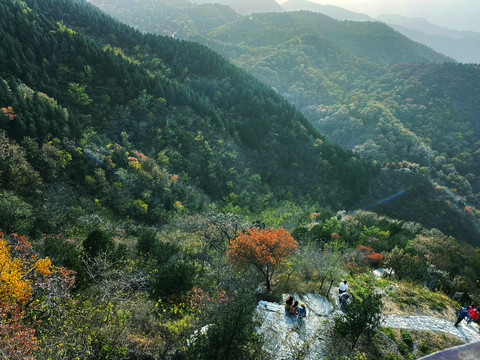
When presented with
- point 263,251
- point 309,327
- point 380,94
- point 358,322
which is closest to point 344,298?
point 309,327

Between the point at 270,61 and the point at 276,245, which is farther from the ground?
the point at 270,61

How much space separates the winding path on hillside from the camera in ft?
50.1

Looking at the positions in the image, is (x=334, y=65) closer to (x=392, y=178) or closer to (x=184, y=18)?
(x=392, y=178)

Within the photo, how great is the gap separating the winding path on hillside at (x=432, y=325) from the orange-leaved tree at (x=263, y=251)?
674 centimetres

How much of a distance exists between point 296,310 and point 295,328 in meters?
1.11

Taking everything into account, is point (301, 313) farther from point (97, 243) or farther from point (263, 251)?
point (97, 243)

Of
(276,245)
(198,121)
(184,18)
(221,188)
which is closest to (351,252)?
(276,245)

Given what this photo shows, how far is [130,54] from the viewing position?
6244cm

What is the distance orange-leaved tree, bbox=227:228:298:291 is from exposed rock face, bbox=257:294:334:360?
2.34 meters

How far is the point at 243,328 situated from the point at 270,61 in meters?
140

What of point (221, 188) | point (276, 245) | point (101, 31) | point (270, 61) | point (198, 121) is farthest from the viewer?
point (270, 61)

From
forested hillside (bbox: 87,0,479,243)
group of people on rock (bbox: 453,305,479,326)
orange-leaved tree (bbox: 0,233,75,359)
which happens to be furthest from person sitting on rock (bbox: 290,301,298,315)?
forested hillside (bbox: 87,0,479,243)

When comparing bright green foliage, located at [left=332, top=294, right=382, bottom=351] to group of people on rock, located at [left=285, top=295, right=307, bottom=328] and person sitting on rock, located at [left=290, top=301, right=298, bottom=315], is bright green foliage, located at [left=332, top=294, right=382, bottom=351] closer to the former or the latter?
group of people on rock, located at [left=285, top=295, right=307, bottom=328]

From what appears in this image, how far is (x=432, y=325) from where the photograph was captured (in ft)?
51.7
